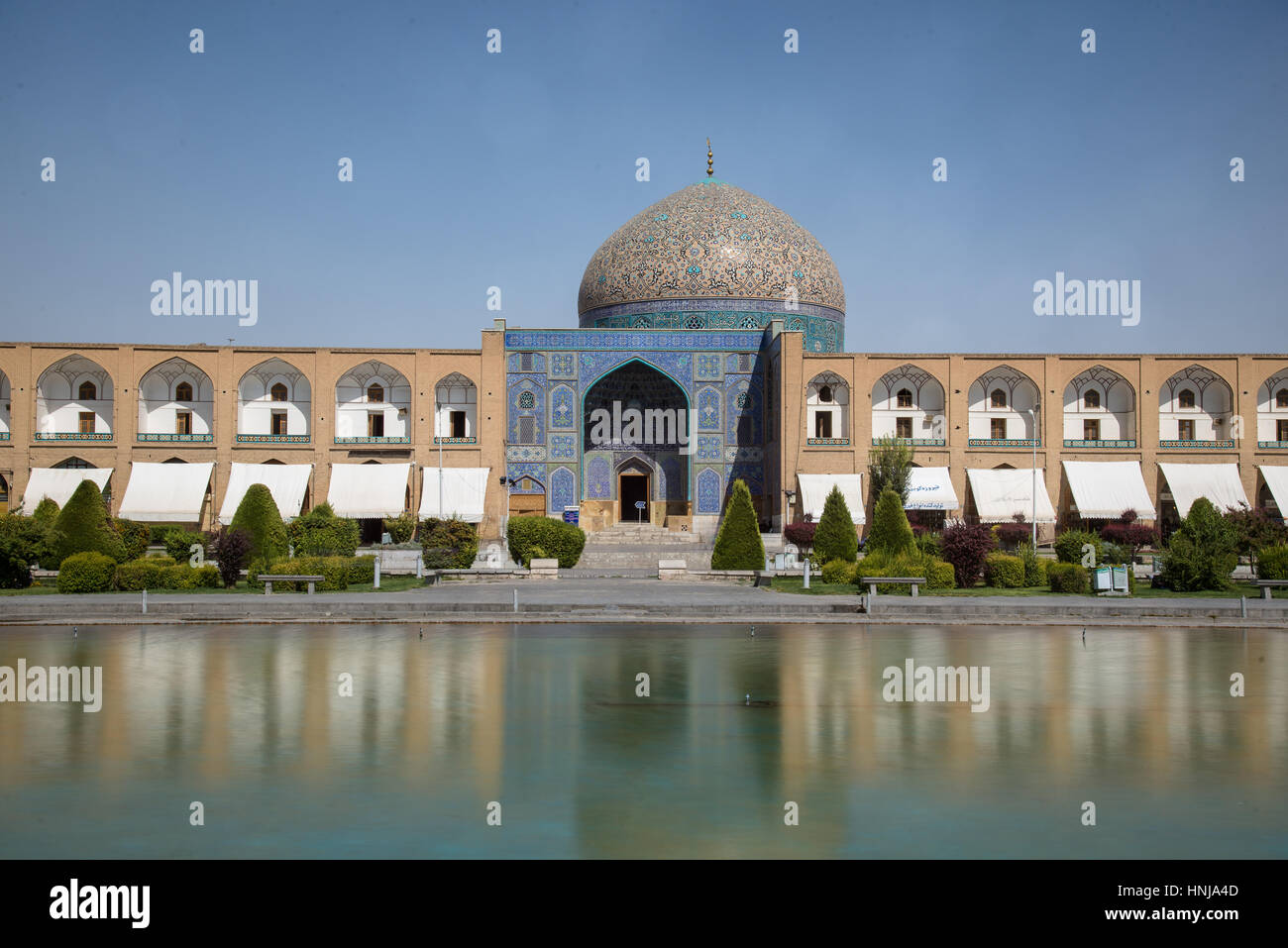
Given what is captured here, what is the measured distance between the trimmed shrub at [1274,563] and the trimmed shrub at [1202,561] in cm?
36

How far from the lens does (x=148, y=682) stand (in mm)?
7762

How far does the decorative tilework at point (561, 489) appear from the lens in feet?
95.0

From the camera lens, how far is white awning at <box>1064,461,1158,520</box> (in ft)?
89.9

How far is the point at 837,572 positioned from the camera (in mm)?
17625

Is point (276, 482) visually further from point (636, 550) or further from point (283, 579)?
point (283, 579)

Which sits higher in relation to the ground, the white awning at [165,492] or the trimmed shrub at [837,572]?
the white awning at [165,492]

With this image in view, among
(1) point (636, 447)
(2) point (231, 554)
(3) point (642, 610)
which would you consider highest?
(1) point (636, 447)

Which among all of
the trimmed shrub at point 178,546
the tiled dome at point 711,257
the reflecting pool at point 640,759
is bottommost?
the reflecting pool at point 640,759

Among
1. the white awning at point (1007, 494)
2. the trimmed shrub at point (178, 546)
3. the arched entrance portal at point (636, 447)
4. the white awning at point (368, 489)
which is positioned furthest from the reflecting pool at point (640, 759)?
the arched entrance portal at point (636, 447)

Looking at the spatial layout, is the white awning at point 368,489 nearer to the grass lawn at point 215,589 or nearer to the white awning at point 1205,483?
the grass lawn at point 215,589

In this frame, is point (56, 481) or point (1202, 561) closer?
point (1202, 561)

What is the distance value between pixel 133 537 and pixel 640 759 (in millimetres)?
18833

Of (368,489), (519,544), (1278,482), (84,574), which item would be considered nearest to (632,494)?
(368,489)
